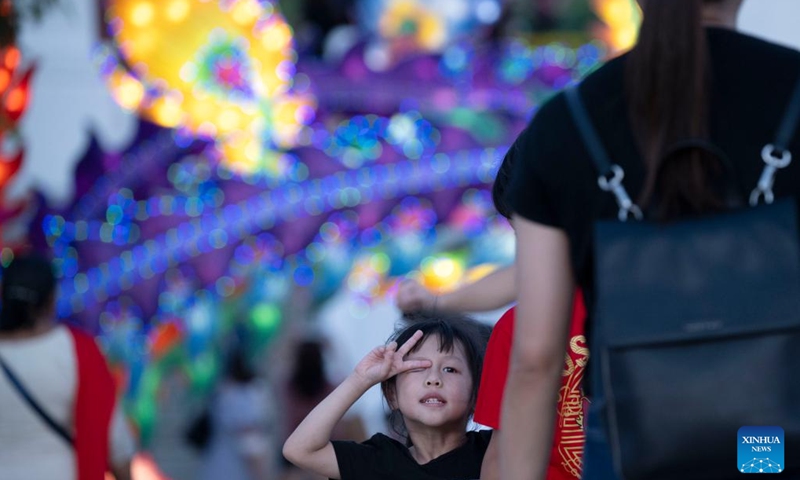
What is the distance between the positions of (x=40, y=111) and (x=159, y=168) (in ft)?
3.27

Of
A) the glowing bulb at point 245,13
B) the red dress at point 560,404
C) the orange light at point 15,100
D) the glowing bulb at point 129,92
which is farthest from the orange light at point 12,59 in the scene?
the red dress at point 560,404

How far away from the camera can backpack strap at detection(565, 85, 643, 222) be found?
1.83 m

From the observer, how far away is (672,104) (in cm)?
184

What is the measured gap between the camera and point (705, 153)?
1.82m

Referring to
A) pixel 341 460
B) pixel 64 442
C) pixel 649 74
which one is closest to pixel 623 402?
pixel 649 74

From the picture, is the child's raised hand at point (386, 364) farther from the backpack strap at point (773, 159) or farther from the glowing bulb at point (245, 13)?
the glowing bulb at point (245, 13)

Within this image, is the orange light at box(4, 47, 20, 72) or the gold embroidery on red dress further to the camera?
the orange light at box(4, 47, 20, 72)

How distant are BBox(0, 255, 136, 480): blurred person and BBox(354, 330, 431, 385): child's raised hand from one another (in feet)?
3.77

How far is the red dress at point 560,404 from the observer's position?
8.02ft

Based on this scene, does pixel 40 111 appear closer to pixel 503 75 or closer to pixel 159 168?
pixel 159 168

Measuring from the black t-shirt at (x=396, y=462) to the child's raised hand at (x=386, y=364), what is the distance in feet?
0.47

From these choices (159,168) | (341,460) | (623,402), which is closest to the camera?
(623,402)

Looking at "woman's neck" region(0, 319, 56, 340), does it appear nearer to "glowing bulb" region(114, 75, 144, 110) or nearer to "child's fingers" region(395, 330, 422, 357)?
"child's fingers" region(395, 330, 422, 357)

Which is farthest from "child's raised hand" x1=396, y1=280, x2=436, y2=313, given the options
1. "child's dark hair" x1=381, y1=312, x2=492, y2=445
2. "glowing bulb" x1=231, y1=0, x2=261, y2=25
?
"glowing bulb" x1=231, y1=0, x2=261, y2=25
